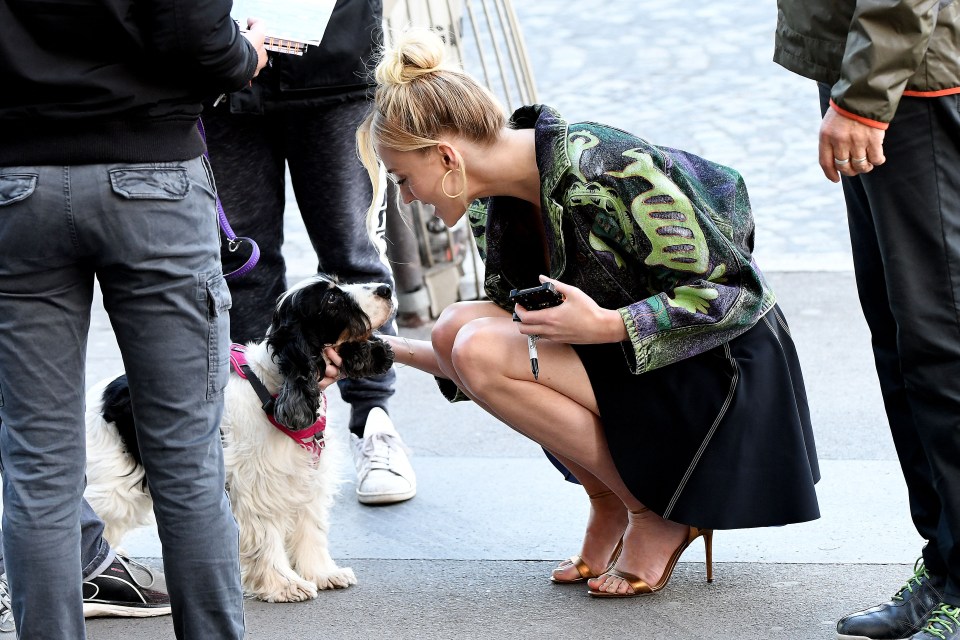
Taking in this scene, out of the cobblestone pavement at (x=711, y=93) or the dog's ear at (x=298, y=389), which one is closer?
the dog's ear at (x=298, y=389)

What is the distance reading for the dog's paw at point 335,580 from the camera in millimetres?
3162

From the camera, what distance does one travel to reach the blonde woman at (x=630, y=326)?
271 centimetres

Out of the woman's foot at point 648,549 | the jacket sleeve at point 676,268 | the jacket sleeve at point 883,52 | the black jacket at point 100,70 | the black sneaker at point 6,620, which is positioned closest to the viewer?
the black jacket at point 100,70

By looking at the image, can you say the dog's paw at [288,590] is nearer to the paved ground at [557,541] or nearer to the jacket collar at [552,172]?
the paved ground at [557,541]

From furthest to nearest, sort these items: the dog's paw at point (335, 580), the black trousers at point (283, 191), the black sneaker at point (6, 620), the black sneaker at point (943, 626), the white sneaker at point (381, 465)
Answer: the white sneaker at point (381, 465)
the black trousers at point (283, 191)
the dog's paw at point (335, 580)
the black sneaker at point (6, 620)
the black sneaker at point (943, 626)

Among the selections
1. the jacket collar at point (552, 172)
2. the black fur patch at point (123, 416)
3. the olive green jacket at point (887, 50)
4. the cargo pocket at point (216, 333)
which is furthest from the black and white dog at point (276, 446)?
the olive green jacket at point (887, 50)

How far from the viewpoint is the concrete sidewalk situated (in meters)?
2.85

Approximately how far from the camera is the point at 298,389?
9.80 ft

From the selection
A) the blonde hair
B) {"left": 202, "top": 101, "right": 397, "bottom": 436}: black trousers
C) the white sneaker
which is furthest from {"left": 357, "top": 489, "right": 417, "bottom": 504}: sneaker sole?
the blonde hair

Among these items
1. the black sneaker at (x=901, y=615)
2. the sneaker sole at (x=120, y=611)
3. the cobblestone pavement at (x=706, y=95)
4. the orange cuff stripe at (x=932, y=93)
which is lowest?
the cobblestone pavement at (x=706, y=95)

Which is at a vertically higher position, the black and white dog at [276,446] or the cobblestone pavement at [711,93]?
the black and white dog at [276,446]

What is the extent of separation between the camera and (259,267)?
379 cm

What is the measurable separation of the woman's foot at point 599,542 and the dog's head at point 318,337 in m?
0.71

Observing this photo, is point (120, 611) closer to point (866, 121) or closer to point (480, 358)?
point (480, 358)
